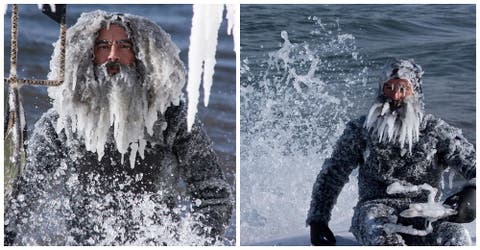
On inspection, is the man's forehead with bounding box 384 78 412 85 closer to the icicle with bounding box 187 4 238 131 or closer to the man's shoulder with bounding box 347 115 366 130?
the man's shoulder with bounding box 347 115 366 130

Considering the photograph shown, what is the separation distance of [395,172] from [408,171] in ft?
0.18

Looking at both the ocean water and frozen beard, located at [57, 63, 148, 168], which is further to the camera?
the ocean water

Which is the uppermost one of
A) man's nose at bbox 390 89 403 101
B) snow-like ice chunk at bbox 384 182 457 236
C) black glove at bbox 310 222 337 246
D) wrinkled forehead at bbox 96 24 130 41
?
wrinkled forehead at bbox 96 24 130 41

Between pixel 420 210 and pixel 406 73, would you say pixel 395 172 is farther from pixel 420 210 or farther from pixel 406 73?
pixel 406 73

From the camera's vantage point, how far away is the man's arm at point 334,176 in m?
3.64

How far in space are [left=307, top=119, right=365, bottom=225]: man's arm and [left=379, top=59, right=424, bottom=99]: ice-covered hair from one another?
0.24 m

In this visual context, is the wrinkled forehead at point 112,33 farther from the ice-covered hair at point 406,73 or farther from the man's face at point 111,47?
the ice-covered hair at point 406,73

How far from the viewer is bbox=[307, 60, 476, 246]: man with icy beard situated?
3.53m

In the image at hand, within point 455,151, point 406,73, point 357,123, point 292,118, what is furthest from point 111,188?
point 455,151

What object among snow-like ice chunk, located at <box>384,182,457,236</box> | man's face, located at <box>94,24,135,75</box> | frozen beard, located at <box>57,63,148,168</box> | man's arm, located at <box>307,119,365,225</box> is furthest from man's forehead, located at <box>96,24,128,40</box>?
snow-like ice chunk, located at <box>384,182,457,236</box>

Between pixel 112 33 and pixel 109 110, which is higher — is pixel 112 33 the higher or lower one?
the higher one

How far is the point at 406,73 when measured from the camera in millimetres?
3551

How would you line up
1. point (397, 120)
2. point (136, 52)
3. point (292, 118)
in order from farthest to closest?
point (292, 118) < point (397, 120) < point (136, 52)

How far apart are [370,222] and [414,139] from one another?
41cm
